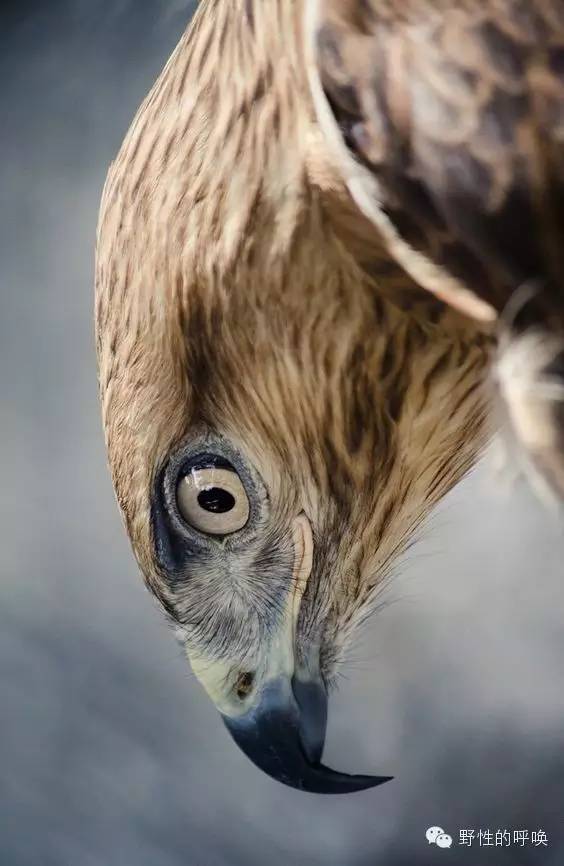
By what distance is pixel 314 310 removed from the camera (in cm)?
Answer: 58

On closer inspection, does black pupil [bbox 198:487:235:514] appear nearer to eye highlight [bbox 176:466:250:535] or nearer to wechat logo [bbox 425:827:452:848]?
eye highlight [bbox 176:466:250:535]

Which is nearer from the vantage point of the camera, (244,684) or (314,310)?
(314,310)

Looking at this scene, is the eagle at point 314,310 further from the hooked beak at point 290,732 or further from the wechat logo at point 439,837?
the wechat logo at point 439,837

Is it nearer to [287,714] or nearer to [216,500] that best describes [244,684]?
[287,714]

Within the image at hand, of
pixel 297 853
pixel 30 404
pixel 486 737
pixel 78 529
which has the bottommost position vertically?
pixel 297 853

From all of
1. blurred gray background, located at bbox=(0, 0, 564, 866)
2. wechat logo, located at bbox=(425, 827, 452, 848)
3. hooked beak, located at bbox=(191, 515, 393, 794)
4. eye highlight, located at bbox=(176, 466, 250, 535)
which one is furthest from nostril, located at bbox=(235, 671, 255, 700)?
wechat logo, located at bbox=(425, 827, 452, 848)

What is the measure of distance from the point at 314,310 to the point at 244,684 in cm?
32

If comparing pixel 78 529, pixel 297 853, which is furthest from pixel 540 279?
pixel 297 853

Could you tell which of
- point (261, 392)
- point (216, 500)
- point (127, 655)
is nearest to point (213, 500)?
point (216, 500)

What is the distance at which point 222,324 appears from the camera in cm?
59

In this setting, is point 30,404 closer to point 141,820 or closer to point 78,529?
point 78,529

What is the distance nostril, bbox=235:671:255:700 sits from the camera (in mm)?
731

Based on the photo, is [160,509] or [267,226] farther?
[160,509]

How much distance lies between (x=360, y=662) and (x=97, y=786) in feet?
1.69
